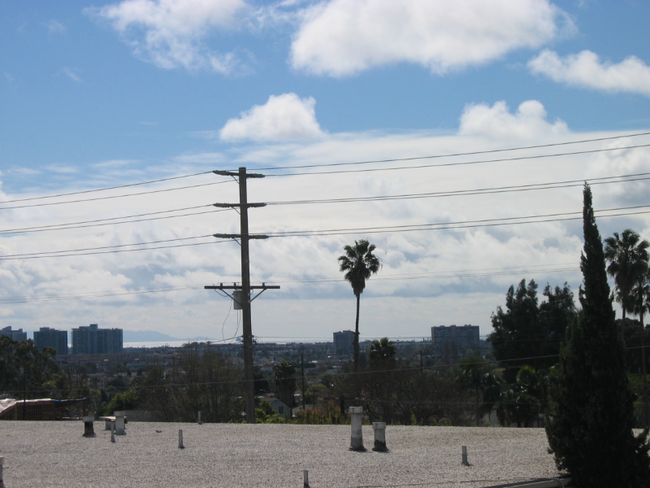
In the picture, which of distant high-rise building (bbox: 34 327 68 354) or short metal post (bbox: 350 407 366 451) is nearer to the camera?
short metal post (bbox: 350 407 366 451)

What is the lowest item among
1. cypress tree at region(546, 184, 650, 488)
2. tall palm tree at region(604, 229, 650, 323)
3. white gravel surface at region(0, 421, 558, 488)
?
white gravel surface at region(0, 421, 558, 488)

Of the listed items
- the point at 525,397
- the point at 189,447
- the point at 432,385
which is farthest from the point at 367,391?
the point at 189,447

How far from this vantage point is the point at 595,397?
38.9 feet

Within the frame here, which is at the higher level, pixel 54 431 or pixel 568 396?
pixel 568 396

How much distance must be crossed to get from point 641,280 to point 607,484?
34.3 metres

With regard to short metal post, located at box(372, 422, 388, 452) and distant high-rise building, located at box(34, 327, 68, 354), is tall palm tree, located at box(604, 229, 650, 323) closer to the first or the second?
short metal post, located at box(372, 422, 388, 452)

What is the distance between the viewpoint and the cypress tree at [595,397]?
11898 mm

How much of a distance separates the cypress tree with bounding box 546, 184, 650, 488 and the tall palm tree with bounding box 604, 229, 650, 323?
31.9m

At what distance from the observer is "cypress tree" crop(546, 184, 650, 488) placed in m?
11.9

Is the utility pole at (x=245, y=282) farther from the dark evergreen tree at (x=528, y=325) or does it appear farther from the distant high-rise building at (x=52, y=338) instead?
the distant high-rise building at (x=52, y=338)

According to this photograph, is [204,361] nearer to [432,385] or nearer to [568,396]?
[432,385]

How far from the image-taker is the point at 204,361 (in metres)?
44.9

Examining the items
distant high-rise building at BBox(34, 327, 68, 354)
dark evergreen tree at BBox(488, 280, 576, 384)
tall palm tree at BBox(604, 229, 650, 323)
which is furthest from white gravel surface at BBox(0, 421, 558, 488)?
distant high-rise building at BBox(34, 327, 68, 354)

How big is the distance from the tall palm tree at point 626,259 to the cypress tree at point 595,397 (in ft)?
105
